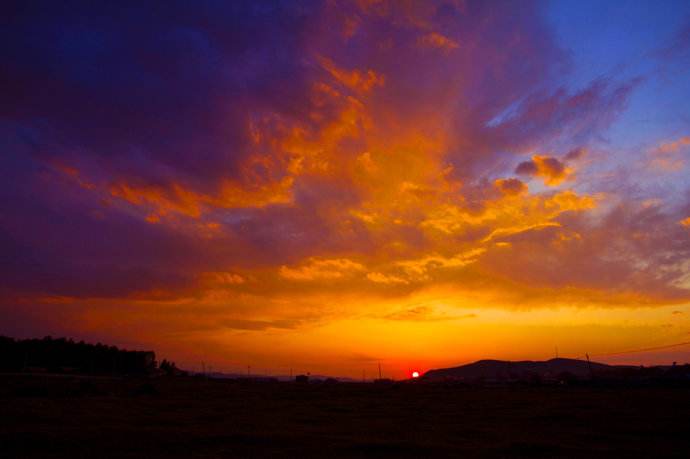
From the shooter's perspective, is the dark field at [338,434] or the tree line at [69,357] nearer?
the dark field at [338,434]

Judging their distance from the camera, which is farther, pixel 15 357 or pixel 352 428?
pixel 15 357

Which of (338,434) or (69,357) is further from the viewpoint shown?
(69,357)

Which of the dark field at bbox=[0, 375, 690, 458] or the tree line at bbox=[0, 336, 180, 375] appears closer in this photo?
the dark field at bbox=[0, 375, 690, 458]

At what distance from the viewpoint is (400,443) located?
490 inches

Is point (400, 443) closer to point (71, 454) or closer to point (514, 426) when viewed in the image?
point (514, 426)

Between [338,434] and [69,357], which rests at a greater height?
[69,357]

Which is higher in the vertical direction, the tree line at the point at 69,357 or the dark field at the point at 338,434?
the tree line at the point at 69,357

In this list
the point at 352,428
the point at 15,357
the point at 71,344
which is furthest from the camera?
the point at 71,344

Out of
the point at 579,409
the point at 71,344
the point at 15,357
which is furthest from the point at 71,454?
the point at 71,344

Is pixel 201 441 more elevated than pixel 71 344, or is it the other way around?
pixel 71 344

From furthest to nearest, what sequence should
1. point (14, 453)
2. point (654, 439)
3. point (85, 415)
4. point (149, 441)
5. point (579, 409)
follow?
point (579, 409) → point (85, 415) → point (654, 439) → point (149, 441) → point (14, 453)

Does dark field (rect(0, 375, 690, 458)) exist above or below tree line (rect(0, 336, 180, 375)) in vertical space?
below

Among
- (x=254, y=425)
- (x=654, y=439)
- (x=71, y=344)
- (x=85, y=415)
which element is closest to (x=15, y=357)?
(x=71, y=344)

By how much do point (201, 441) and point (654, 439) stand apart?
41.0ft
